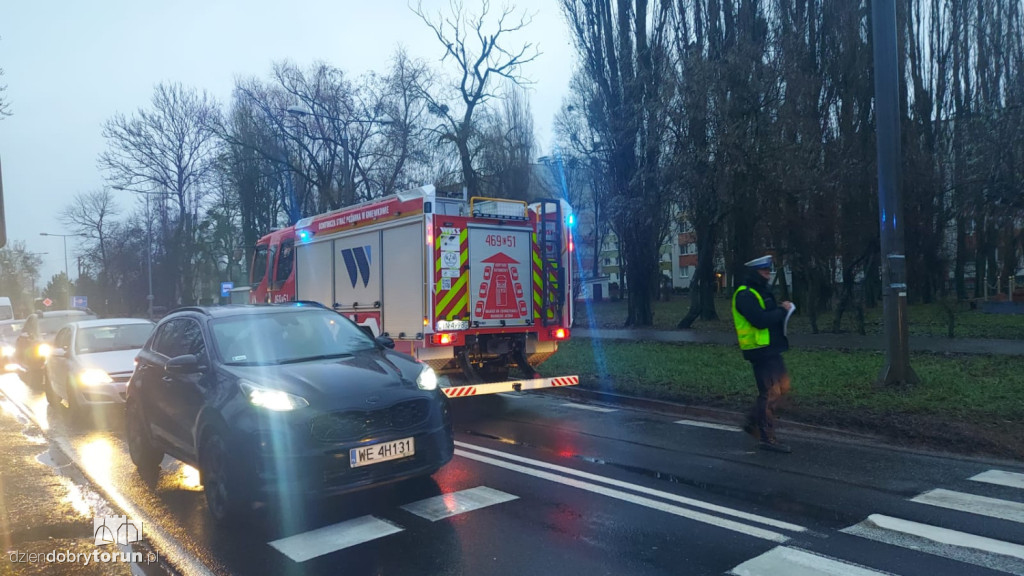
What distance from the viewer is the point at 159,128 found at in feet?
125

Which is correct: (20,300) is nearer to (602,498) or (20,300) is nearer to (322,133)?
(322,133)

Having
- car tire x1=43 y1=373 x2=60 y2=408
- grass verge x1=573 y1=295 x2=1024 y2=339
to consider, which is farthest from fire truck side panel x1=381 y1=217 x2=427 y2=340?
grass verge x1=573 y1=295 x2=1024 y2=339

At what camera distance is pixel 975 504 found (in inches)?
211

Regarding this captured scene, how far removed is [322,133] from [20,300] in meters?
66.2

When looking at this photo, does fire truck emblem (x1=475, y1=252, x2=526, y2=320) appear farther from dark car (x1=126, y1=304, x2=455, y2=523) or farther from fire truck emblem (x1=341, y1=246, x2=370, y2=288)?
dark car (x1=126, y1=304, x2=455, y2=523)

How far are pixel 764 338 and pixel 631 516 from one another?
2.69 m

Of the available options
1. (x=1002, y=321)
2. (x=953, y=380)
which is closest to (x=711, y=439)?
(x=953, y=380)

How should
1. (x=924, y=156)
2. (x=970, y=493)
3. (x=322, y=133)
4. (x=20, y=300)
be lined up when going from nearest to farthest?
(x=970, y=493)
(x=924, y=156)
(x=322, y=133)
(x=20, y=300)

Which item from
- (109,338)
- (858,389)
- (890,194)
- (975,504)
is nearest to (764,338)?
(975,504)

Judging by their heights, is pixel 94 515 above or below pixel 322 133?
below

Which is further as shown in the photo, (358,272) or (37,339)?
(37,339)

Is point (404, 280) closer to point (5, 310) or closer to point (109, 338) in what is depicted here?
point (109, 338)

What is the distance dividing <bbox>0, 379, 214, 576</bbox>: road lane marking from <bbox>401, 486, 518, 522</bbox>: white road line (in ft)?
5.08

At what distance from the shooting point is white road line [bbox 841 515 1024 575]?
4.23m
